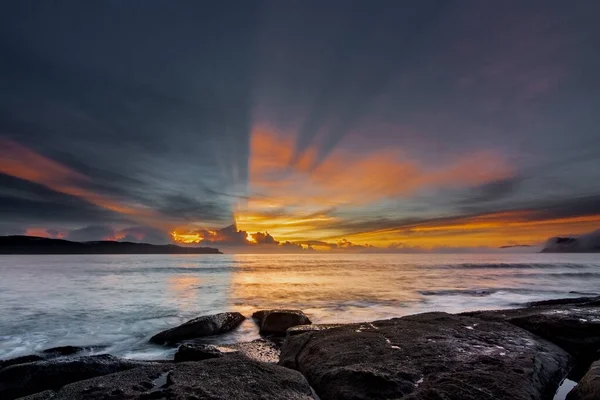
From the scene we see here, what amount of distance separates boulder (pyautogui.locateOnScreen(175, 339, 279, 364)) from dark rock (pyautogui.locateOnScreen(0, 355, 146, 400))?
111 cm

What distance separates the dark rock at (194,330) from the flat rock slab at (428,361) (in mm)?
5181

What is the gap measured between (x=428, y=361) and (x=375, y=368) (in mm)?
951

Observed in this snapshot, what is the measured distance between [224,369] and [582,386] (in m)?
4.88

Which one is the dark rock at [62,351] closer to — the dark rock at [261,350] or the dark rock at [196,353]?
the dark rock at [196,353]

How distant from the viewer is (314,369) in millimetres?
5906

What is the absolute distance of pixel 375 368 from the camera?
5.25m

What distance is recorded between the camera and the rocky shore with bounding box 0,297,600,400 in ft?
14.9

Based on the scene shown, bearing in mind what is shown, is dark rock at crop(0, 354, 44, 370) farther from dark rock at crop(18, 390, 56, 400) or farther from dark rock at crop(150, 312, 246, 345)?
dark rock at crop(18, 390, 56, 400)

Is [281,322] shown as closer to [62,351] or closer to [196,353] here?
[196,353]

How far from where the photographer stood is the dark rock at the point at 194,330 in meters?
11.8

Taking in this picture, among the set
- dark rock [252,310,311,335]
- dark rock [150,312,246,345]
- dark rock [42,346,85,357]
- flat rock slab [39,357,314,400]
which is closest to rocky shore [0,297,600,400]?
flat rock slab [39,357,314,400]

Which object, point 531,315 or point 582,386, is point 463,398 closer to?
point 582,386

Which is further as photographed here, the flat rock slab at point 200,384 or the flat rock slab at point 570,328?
the flat rock slab at point 570,328

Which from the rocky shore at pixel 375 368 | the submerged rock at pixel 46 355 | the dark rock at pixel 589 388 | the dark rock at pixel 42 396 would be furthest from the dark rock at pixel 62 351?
the dark rock at pixel 589 388
